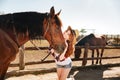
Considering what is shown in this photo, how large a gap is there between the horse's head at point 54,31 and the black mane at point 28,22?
133 millimetres

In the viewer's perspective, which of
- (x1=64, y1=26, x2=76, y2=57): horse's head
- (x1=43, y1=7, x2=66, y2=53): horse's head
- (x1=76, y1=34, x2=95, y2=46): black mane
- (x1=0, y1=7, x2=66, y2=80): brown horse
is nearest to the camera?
(x1=0, y1=7, x2=66, y2=80): brown horse

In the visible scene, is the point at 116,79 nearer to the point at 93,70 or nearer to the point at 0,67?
the point at 93,70

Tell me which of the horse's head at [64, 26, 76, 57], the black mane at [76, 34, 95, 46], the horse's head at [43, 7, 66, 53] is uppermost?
the horse's head at [43, 7, 66, 53]

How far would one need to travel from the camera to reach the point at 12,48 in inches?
161

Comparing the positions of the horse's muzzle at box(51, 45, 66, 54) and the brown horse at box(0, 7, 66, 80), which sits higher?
the brown horse at box(0, 7, 66, 80)

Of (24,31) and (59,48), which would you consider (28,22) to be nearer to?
(24,31)

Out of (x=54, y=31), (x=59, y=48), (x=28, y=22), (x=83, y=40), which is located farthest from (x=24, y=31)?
(x=83, y=40)

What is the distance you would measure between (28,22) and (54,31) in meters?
0.53

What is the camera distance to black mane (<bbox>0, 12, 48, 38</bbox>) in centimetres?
425

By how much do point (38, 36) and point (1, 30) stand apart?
2.35ft

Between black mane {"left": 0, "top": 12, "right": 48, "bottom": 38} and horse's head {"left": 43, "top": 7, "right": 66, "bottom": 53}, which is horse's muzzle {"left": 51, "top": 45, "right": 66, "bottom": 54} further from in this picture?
black mane {"left": 0, "top": 12, "right": 48, "bottom": 38}

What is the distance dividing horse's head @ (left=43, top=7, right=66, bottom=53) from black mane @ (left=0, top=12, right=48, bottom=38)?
0.44 feet

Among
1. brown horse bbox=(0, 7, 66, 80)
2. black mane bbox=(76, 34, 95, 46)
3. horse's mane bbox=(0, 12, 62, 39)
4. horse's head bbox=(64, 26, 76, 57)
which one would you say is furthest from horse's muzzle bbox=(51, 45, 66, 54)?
black mane bbox=(76, 34, 95, 46)

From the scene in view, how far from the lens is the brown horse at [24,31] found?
403 cm
